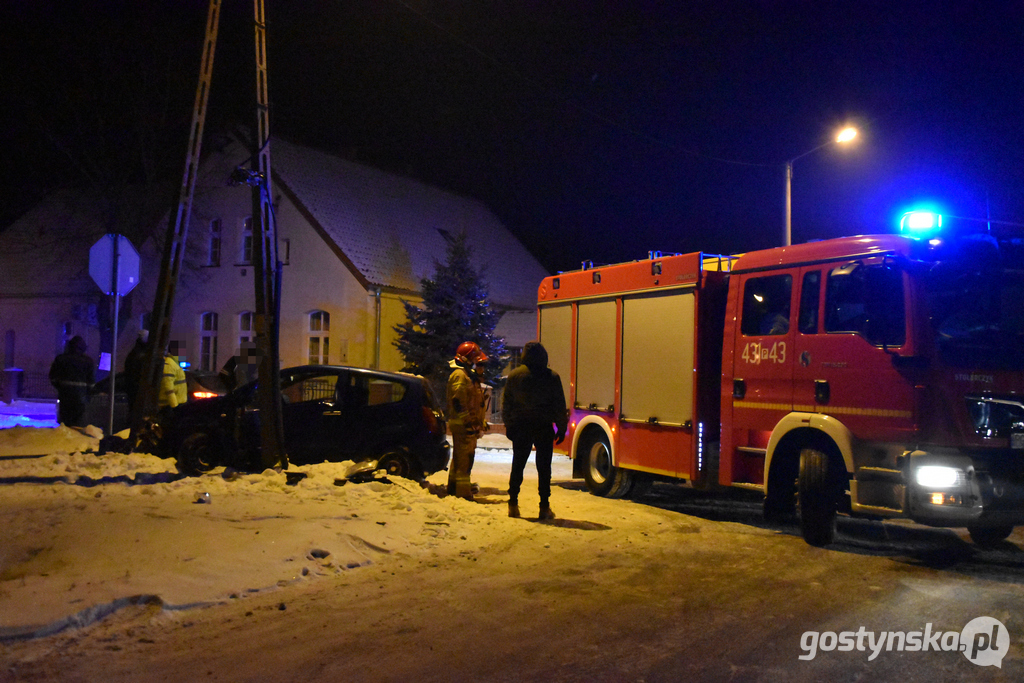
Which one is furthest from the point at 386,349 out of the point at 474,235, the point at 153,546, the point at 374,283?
the point at 153,546

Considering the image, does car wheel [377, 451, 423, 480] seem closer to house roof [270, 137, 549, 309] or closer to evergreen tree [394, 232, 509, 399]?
evergreen tree [394, 232, 509, 399]

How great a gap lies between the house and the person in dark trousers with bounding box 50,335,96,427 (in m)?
9.19

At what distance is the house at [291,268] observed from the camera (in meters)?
26.0

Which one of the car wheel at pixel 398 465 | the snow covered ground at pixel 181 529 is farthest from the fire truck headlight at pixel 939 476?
the car wheel at pixel 398 465

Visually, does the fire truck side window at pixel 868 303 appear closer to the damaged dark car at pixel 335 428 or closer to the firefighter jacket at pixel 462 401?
the firefighter jacket at pixel 462 401

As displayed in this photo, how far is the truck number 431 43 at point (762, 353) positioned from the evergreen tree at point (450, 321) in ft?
47.5

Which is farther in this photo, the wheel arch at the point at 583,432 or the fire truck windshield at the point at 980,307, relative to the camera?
the wheel arch at the point at 583,432

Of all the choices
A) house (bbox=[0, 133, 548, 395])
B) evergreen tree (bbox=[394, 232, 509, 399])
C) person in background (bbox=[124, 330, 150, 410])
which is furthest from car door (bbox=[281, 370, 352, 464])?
house (bbox=[0, 133, 548, 395])

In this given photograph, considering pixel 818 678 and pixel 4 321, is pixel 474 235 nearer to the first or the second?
pixel 4 321

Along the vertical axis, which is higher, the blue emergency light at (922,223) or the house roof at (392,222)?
the house roof at (392,222)

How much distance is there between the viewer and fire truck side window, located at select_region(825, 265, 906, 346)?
23.5 ft

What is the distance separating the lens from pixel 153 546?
6258 mm

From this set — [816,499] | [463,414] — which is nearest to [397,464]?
[463,414]

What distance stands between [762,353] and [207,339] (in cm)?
2461
